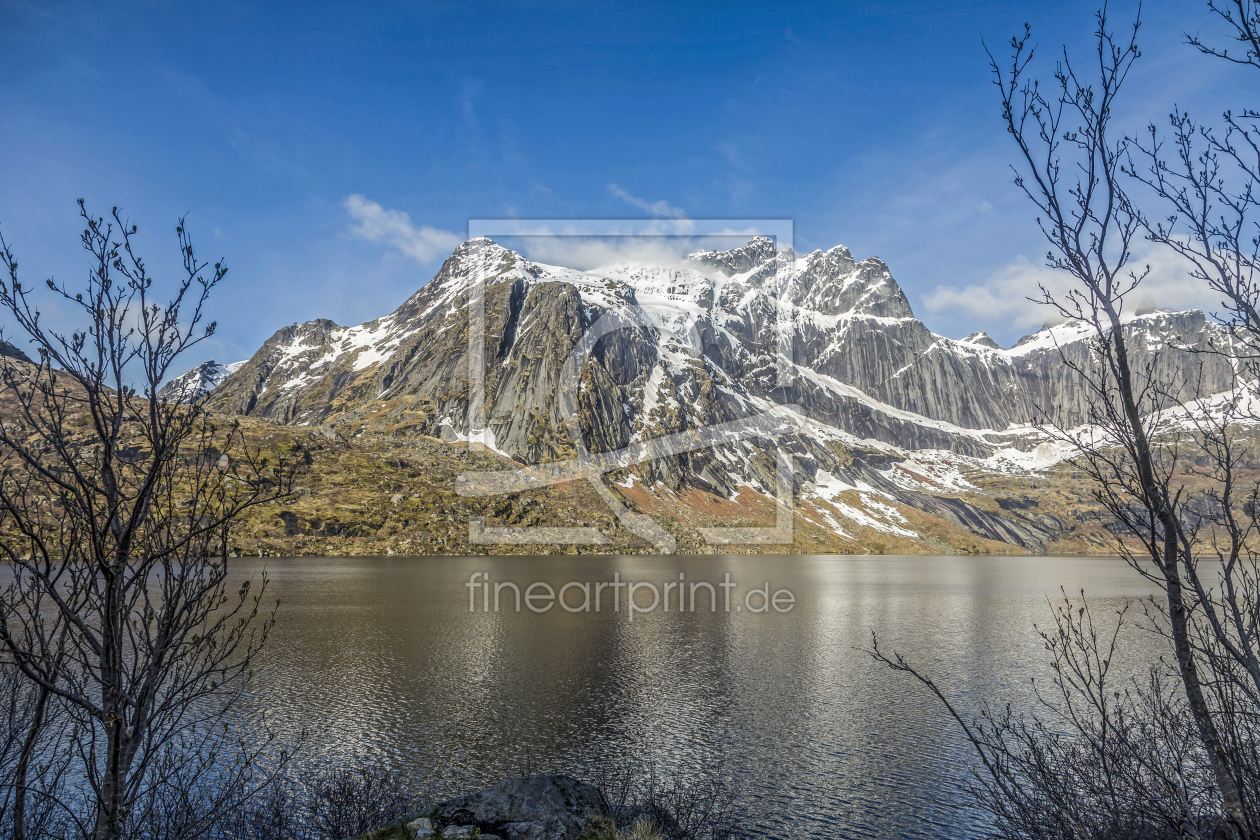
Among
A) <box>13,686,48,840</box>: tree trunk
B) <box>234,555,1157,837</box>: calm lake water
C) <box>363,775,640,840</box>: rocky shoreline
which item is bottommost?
<box>234,555,1157,837</box>: calm lake water

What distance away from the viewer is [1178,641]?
7895mm

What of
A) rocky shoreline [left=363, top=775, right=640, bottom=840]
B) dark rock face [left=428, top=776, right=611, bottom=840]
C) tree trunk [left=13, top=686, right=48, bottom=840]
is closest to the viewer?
tree trunk [left=13, top=686, right=48, bottom=840]

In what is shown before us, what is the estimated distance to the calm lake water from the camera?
27266mm

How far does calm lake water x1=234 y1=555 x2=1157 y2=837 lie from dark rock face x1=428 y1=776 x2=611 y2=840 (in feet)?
30.9

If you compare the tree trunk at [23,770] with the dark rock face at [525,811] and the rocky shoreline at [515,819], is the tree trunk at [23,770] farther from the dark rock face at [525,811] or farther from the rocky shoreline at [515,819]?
the dark rock face at [525,811]

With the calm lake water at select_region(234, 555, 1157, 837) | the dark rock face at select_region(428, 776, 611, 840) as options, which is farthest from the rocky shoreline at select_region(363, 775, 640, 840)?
the calm lake water at select_region(234, 555, 1157, 837)

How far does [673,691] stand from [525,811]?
25.2m

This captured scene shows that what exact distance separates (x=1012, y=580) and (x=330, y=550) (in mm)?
143367

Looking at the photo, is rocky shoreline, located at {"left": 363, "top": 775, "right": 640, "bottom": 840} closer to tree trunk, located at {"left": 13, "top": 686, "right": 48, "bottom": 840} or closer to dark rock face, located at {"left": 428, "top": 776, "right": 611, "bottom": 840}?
dark rock face, located at {"left": 428, "top": 776, "right": 611, "bottom": 840}

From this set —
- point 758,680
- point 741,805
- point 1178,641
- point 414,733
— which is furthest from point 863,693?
point 1178,641

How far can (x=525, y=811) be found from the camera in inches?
650

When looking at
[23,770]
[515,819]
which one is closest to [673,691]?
[515,819]

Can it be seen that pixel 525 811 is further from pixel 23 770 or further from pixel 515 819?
pixel 23 770

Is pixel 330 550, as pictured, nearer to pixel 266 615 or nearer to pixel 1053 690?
pixel 266 615
